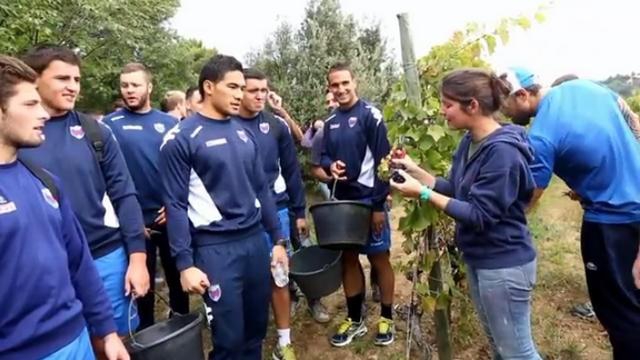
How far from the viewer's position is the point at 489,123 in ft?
8.16

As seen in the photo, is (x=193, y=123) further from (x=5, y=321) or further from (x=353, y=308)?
(x=353, y=308)

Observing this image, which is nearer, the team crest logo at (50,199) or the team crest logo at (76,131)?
the team crest logo at (50,199)

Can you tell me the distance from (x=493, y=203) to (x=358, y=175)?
5.46 ft

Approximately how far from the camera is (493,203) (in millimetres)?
2346

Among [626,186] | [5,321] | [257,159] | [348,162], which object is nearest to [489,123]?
[626,186]

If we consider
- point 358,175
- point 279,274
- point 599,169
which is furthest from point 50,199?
point 599,169

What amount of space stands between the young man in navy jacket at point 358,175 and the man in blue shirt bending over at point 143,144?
1229 millimetres

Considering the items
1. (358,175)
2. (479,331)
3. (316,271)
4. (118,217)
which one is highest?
(118,217)

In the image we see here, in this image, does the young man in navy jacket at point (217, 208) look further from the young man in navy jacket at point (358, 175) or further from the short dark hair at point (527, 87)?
the short dark hair at point (527, 87)

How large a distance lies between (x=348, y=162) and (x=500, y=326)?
1.75 meters

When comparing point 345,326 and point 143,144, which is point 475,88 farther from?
point 143,144

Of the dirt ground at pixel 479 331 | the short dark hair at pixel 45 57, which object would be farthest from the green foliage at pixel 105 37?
the short dark hair at pixel 45 57

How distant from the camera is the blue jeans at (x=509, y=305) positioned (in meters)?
2.47

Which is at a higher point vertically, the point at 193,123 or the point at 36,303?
the point at 193,123
